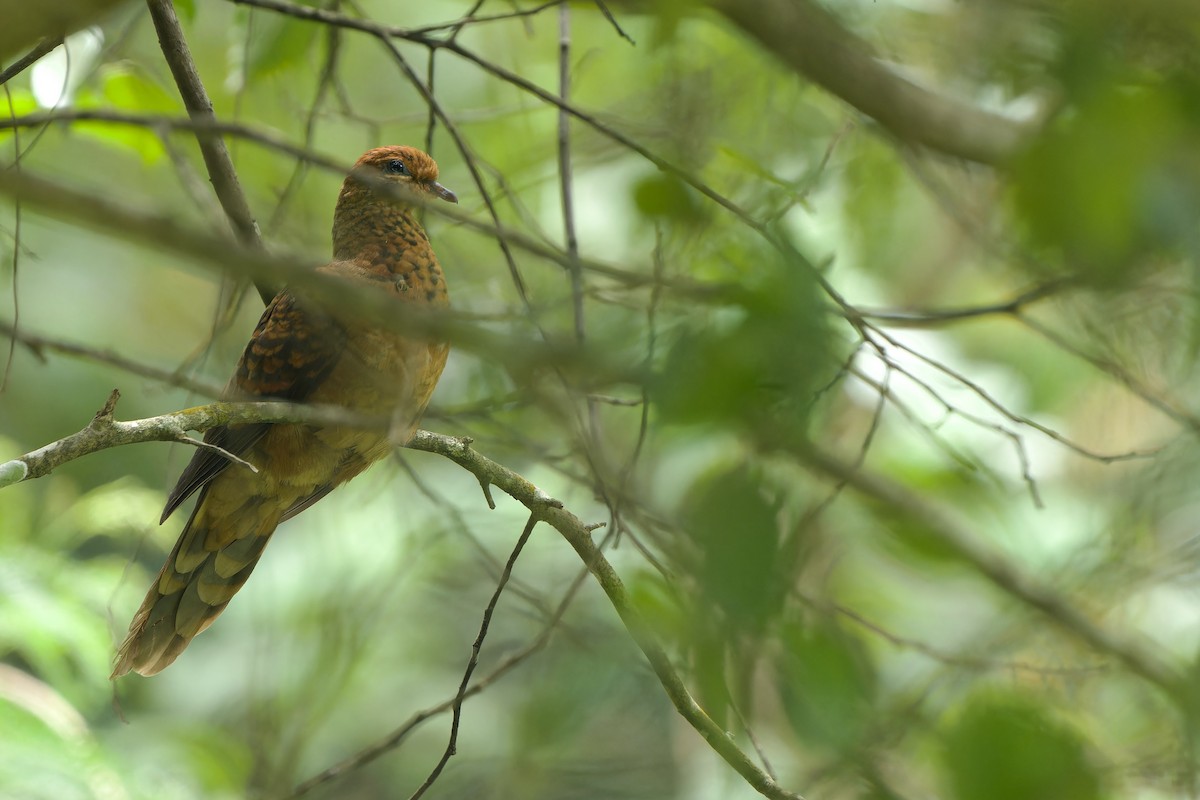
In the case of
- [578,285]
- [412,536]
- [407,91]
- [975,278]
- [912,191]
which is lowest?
[578,285]

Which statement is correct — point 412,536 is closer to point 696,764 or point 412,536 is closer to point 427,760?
point 696,764

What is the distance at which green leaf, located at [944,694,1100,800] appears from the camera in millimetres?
770

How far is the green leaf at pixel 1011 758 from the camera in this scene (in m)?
0.77

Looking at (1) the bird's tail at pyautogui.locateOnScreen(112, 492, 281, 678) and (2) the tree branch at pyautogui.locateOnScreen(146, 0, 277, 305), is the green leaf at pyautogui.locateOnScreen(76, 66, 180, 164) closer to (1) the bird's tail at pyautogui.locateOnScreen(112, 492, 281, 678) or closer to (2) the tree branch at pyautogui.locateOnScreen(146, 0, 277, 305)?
(2) the tree branch at pyautogui.locateOnScreen(146, 0, 277, 305)

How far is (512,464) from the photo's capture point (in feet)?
13.8

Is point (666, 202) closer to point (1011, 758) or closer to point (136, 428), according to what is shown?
point (1011, 758)

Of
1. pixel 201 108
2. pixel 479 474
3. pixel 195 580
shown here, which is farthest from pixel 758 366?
pixel 195 580

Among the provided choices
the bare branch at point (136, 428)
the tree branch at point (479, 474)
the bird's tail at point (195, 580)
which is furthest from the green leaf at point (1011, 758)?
the bird's tail at point (195, 580)

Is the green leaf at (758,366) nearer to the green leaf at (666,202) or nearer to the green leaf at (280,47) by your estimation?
the green leaf at (666,202)

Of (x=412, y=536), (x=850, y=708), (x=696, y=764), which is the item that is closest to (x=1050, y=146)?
(x=850, y=708)

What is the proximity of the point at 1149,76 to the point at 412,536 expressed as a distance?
8.72ft

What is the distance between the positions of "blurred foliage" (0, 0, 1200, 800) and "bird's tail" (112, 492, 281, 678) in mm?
408

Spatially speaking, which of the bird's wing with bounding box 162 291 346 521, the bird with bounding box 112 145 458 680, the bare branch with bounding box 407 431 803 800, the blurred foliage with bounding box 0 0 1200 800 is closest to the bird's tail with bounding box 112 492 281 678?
the bird with bounding box 112 145 458 680

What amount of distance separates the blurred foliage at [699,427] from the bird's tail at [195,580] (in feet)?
1.34
